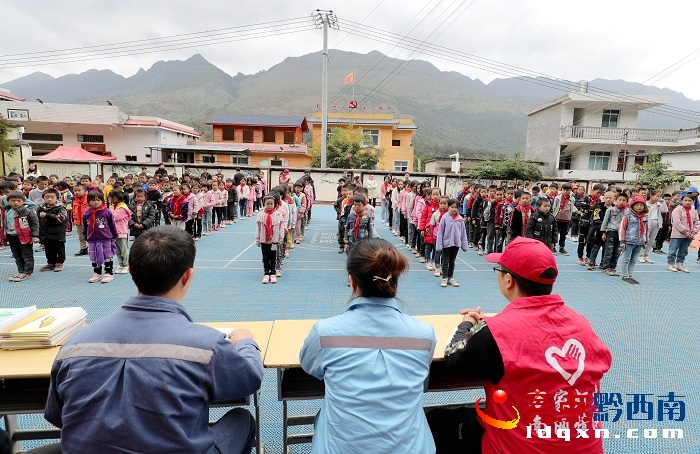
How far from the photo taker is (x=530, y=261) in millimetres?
1903

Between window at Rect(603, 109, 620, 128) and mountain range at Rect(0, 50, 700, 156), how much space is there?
33.1 metres

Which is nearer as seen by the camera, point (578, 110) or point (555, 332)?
point (555, 332)

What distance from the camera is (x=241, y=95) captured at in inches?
4759

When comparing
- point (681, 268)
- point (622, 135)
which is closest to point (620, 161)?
point (622, 135)

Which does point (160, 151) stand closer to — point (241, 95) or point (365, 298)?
point (365, 298)

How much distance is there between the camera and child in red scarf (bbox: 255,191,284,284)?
6.53 metres

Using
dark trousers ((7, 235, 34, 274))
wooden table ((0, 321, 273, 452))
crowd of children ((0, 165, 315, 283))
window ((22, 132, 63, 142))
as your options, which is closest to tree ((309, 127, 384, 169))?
crowd of children ((0, 165, 315, 283))

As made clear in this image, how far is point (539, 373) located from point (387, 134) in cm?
3222

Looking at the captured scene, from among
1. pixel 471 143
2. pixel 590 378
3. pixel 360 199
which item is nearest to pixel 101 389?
pixel 590 378

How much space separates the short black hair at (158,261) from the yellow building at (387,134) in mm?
31106

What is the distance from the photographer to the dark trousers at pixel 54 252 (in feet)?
23.4

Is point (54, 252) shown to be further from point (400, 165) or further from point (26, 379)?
point (400, 165)

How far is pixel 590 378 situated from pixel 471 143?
91936 mm

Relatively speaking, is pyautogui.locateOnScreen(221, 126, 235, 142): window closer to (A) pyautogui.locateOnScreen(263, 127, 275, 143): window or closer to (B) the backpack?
(A) pyautogui.locateOnScreen(263, 127, 275, 143): window
